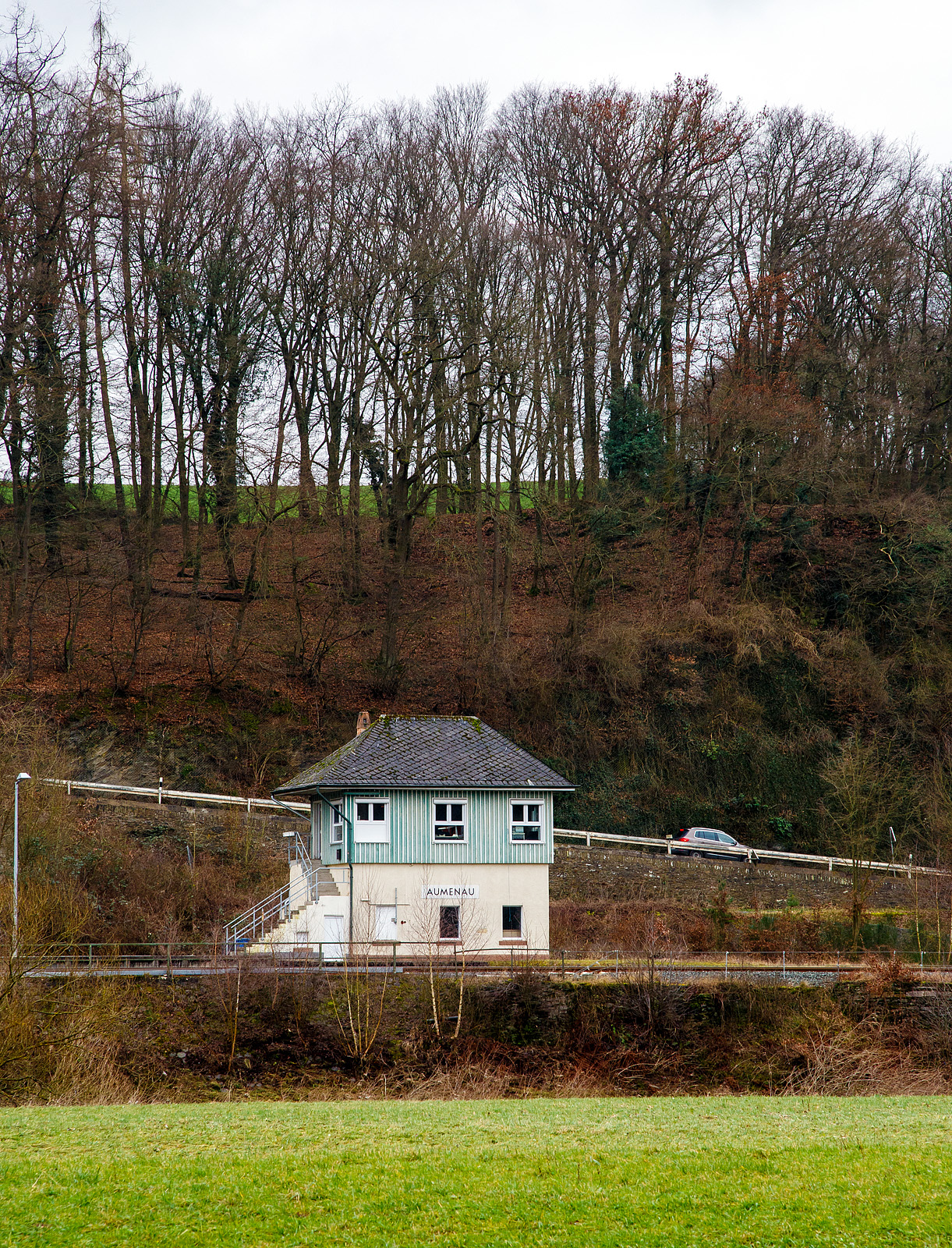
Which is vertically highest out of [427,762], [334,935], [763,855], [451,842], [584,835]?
[427,762]

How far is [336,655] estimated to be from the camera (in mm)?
49062

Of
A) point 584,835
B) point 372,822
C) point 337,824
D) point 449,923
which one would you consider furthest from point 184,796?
point 584,835

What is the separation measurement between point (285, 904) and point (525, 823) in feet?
23.8

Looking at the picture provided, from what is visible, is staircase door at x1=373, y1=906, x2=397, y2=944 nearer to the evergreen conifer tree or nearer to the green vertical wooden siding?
the green vertical wooden siding

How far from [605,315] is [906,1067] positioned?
38.3 m

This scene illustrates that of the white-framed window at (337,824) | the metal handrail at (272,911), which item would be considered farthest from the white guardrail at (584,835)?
the white-framed window at (337,824)

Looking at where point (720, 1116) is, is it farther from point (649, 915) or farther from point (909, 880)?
point (909, 880)

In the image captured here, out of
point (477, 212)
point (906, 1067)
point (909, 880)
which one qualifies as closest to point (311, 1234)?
point (906, 1067)

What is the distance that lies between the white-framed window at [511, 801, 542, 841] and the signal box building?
0.08 ft

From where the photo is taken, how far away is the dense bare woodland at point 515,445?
147ft

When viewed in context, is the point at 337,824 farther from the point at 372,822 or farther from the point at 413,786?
the point at 413,786

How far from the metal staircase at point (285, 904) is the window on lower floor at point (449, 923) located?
Answer: 2.99m

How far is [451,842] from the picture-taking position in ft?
107

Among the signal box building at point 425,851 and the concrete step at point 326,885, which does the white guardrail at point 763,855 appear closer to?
the signal box building at point 425,851
